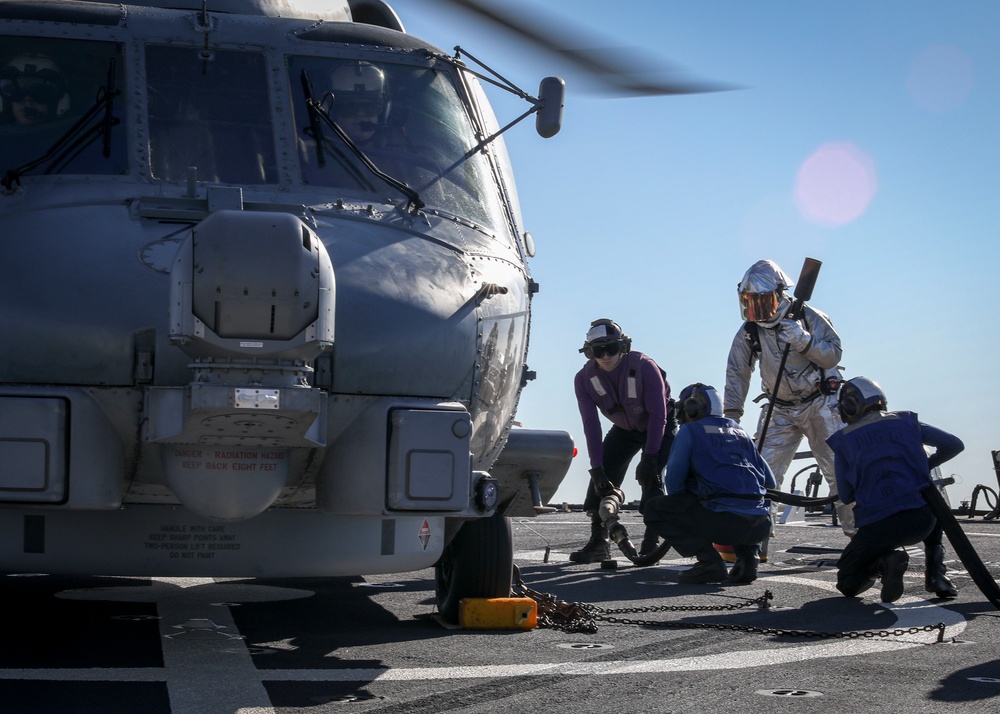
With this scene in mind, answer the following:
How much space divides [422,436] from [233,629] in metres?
1.57

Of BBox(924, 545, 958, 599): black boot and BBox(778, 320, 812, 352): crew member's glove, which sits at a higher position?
BBox(778, 320, 812, 352): crew member's glove

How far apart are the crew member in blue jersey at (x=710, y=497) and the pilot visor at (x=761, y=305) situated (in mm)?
2042

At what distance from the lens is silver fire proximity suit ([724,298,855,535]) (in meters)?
10.9

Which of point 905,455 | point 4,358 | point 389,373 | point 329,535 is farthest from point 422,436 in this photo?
point 905,455

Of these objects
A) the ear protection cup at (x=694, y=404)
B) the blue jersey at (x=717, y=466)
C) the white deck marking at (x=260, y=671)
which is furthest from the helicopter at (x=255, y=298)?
the ear protection cup at (x=694, y=404)

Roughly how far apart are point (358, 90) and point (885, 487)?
12.2 feet

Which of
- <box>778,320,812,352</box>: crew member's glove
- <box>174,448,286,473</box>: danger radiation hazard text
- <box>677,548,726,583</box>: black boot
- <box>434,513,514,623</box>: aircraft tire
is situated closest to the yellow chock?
<box>434,513,514,623</box>: aircraft tire

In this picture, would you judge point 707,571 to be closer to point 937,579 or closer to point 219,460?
point 937,579

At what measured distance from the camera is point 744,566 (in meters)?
8.35

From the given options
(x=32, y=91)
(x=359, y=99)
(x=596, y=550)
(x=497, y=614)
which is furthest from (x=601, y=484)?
(x=32, y=91)

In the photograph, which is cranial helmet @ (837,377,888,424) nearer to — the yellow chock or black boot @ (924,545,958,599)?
black boot @ (924,545,958,599)

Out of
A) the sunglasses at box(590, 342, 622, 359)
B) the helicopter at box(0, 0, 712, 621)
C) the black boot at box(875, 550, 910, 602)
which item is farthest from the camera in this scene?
the sunglasses at box(590, 342, 622, 359)

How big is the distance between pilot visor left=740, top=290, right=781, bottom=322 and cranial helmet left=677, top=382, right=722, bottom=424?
1961mm

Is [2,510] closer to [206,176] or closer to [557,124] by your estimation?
[206,176]
